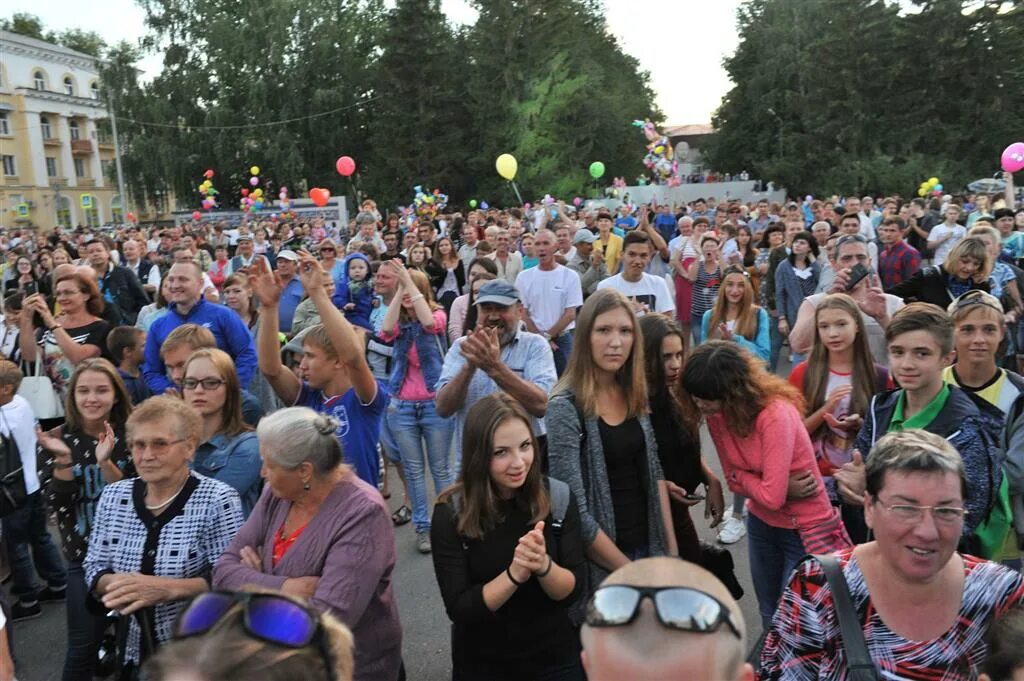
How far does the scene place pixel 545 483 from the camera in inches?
111

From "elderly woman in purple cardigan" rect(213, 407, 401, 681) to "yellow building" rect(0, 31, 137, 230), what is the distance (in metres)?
54.5

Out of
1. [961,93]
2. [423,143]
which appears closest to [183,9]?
[423,143]

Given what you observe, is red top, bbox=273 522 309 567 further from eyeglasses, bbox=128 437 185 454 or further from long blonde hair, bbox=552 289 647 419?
long blonde hair, bbox=552 289 647 419

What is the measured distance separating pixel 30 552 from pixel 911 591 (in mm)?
5039

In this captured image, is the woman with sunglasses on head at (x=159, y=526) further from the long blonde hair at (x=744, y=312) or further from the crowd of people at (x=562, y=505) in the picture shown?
the long blonde hair at (x=744, y=312)

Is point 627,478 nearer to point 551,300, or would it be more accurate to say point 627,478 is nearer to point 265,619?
point 265,619

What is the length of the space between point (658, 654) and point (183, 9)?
45.5m

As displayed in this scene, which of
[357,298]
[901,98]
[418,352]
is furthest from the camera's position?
[901,98]

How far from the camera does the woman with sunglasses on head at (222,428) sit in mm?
3459

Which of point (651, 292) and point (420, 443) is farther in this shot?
point (651, 292)

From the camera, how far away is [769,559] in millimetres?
3350

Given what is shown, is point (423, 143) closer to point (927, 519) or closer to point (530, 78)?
point (530, 78)

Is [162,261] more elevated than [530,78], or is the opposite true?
[530,78]

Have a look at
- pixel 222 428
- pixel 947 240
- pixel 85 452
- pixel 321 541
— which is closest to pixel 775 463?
pixel 321 541
